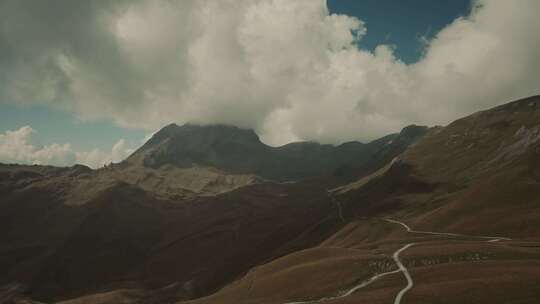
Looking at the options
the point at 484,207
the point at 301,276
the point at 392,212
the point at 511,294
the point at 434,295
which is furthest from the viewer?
the point at 392,212

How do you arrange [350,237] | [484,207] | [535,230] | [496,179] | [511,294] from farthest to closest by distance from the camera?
[350,237] < [496,179] < [484,207] < [535,230] < [511,294]

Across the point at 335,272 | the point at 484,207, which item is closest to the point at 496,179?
the point at 484,207

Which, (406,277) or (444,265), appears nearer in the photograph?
(406,277)

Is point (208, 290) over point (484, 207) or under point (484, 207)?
under

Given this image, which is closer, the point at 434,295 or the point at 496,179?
the point at 434,295

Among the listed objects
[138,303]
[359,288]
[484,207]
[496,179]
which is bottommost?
[138,303]

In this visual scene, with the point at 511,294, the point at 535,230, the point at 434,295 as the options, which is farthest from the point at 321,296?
the point at 535,230

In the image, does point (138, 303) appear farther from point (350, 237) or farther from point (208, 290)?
point (350, 237)

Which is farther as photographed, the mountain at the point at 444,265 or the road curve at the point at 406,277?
the road curve at the point at 406,277

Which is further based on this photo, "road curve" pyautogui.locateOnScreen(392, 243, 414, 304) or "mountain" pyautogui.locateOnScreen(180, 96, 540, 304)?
"road curve" pyautogui.locateOnScreen(392, 243, 414, 304)

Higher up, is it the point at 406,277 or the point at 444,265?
the point at 444,265
